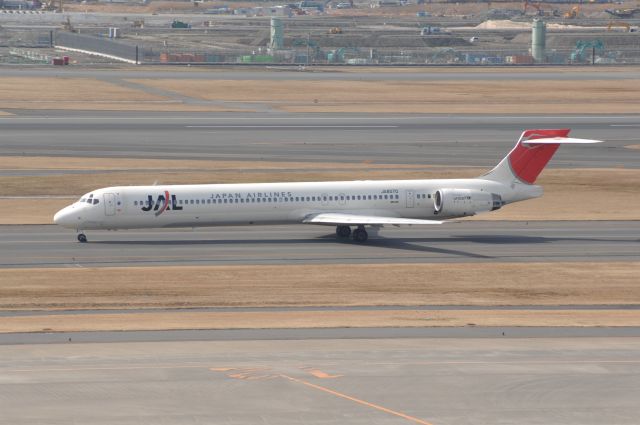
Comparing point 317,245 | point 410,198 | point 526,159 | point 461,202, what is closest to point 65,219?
point 317,245

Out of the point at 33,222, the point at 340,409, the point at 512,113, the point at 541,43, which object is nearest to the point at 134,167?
the point at 33,222

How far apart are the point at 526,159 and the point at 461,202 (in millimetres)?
4909

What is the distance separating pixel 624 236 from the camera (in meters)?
63.0

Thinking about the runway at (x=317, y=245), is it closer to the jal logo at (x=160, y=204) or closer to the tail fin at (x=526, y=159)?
the jal logo at (x=160, y=204)

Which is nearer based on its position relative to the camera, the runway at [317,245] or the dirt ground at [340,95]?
the runway at [317,245]

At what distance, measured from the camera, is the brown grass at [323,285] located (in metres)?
46.5

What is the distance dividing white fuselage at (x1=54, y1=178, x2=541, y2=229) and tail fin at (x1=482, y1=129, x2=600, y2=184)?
0.67 meters

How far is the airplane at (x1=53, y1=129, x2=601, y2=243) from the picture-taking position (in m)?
60.2

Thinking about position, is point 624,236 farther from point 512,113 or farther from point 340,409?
point 512,113

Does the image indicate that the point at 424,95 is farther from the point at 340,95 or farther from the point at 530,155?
the point at 530,155

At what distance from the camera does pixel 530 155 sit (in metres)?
64.2

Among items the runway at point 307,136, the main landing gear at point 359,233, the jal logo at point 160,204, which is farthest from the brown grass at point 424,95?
the jal logo at point 160,204

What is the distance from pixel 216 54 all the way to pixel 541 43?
175ft

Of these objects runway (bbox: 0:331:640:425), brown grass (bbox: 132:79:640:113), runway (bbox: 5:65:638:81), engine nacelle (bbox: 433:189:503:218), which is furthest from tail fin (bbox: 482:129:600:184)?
runway (bbox: 5:65:638:81)
